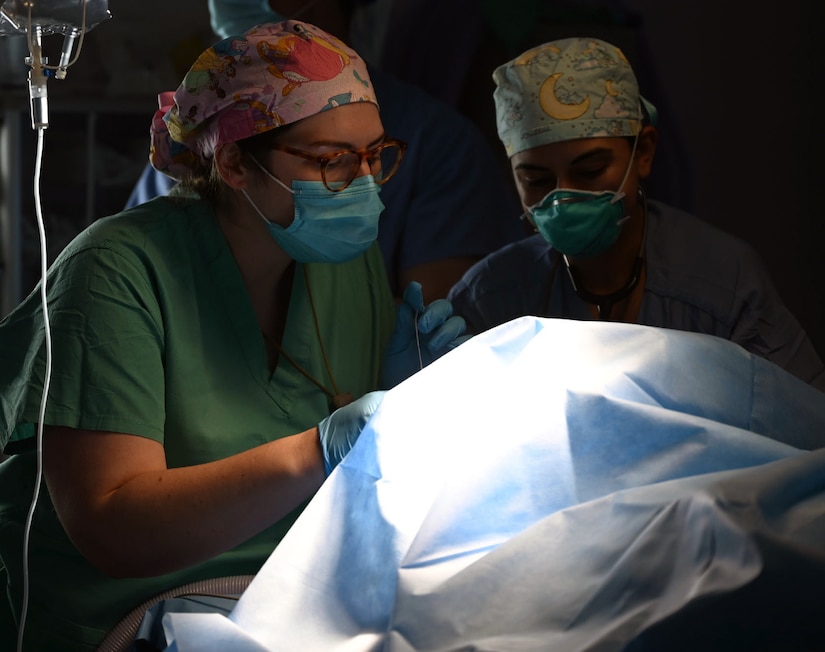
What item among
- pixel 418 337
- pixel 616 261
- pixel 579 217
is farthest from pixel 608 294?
pixel 418 337

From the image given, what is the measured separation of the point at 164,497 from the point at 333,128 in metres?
0.61

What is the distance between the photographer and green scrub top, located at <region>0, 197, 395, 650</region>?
1434 mm

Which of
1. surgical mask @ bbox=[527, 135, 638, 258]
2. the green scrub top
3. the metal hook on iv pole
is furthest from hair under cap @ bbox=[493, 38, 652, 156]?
the metal hook on iv pole

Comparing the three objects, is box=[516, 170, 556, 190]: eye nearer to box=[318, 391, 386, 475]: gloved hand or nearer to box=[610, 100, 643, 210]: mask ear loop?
box=[610, 100, 643, 210]: mask ear loop

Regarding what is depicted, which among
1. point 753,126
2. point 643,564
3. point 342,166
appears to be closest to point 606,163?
point 342,166

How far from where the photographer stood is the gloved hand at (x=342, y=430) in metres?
1.29

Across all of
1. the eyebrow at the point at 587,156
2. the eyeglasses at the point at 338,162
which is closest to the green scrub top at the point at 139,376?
the eyeglasses at the point at 338,162

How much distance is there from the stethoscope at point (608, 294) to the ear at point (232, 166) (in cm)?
72

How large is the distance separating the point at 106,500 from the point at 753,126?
273cm

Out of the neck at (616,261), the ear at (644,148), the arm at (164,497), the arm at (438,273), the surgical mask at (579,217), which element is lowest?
the arm at (438,273)

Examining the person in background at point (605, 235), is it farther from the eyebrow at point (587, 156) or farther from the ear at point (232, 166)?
the ear at point (232, 166)

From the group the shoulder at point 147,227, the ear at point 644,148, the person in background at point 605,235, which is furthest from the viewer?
the ear at point 644,148

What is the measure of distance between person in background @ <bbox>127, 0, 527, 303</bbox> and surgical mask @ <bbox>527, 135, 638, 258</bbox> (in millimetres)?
550

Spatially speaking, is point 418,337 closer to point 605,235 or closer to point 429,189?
point 605,235
